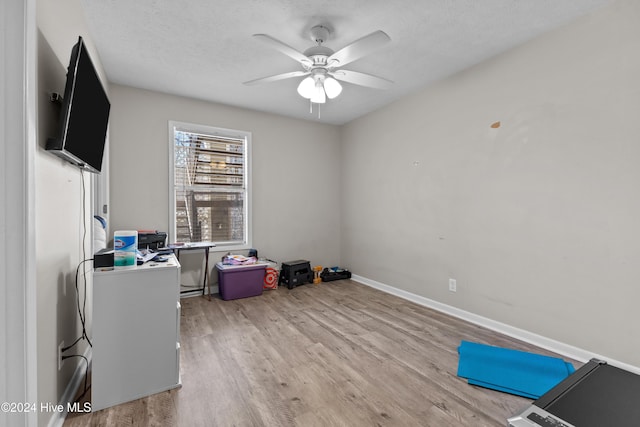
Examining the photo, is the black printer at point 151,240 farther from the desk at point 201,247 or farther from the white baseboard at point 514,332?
the white baseboard at point 514,332

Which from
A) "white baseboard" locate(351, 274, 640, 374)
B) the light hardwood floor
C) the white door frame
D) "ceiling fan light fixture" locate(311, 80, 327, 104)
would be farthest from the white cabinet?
"white baseboard" locate(351, 274, 640, 374)

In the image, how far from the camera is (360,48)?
6.69ft

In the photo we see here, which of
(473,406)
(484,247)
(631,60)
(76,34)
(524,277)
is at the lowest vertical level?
(473,406)

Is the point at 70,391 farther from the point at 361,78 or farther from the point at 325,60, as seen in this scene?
the point at 361,78

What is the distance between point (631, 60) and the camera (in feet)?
6.55

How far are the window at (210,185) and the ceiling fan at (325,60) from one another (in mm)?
1815

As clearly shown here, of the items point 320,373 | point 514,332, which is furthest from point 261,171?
point 514,332

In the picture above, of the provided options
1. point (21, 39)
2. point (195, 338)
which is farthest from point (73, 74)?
point (195, 338)

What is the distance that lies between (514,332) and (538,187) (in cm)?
132

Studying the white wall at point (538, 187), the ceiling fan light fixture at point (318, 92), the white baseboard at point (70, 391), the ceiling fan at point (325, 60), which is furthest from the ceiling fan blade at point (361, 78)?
the white baseboard at point (70, 391)

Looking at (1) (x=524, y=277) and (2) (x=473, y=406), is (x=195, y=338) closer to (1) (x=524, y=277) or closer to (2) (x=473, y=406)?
(2) (x=473, y=406)

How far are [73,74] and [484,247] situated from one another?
11.1ft

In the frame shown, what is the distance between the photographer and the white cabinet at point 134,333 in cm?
169

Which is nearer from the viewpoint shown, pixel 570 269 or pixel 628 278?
pixel 628 278
